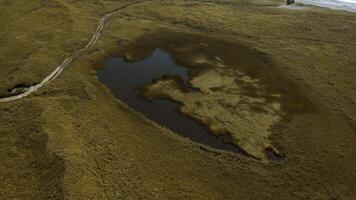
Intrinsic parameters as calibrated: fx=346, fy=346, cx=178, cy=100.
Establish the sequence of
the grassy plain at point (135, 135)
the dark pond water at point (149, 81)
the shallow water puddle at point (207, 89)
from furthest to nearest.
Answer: the shallow water puddle at point (207, 89) → the dark pond water at point (149, 81) → the grassy plain at point (135, 135)

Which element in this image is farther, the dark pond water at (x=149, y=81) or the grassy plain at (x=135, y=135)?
the dark pond water at (x=149, y=81)

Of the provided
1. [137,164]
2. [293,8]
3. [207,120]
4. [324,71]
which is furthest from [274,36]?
[137,164]

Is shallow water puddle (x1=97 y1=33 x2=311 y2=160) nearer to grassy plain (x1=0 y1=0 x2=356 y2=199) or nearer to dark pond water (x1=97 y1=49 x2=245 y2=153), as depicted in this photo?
dark pond water (x1=97 y1=49 x2=245 y2=153)

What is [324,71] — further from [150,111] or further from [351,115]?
[150,111]

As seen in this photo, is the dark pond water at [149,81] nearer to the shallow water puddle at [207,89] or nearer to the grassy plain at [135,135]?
the shallow water puddle at [207,89]

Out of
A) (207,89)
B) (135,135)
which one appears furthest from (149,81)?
(135,135)

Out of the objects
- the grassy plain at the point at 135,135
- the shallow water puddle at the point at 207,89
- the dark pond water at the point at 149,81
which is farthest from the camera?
the shallow water puddle at the point at 207,89

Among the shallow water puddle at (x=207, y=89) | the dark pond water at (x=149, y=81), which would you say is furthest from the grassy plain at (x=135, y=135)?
the shallow water puddle at (x=207, y=89)
